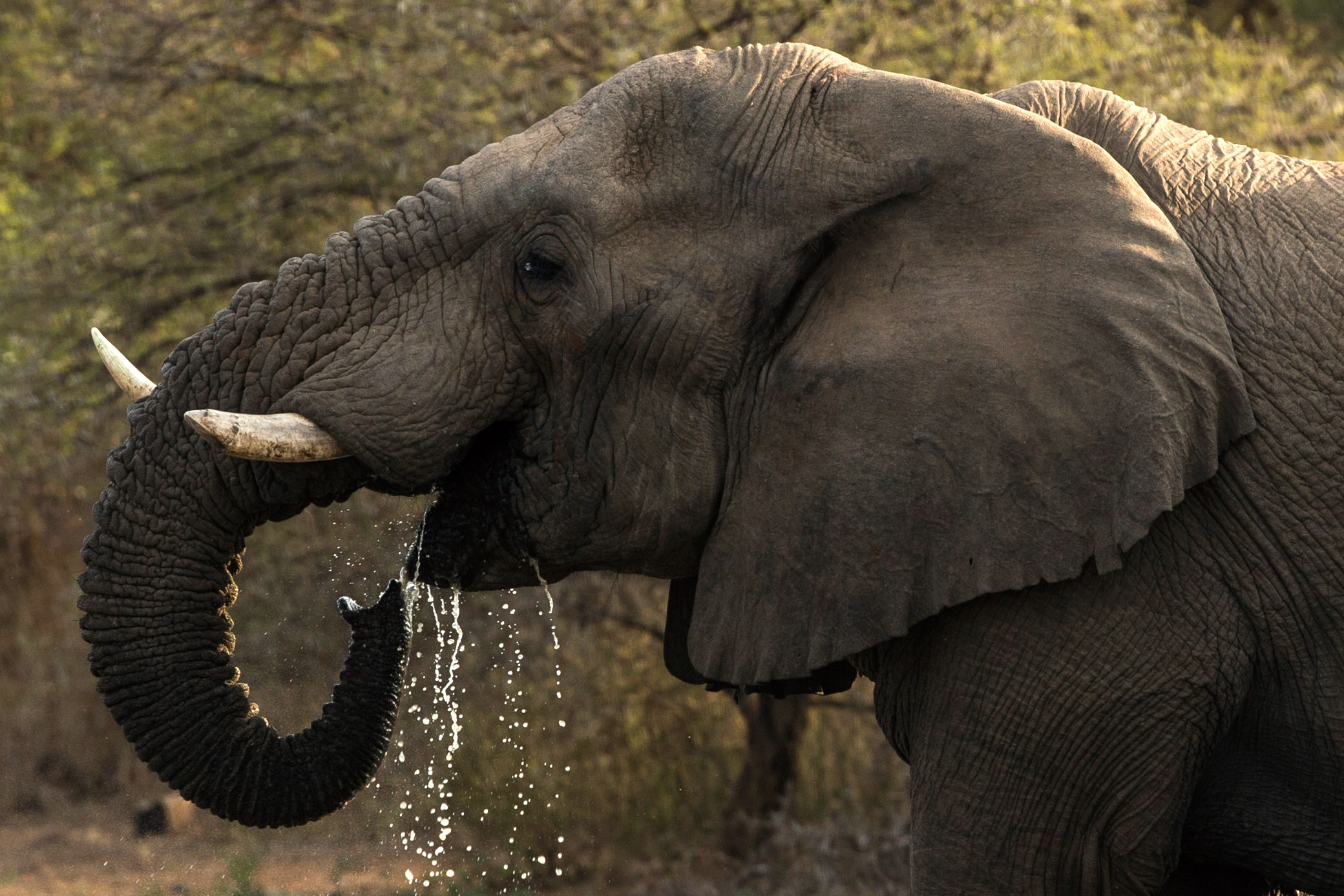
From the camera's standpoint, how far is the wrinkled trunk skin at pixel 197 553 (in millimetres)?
3174

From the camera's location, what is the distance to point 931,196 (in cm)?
299

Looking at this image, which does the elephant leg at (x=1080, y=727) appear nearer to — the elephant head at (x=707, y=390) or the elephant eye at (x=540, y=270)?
the elephant head at (x=707, y=390)

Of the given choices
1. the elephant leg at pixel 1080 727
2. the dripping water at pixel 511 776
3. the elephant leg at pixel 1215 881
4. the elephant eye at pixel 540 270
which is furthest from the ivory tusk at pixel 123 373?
the dripping water at pixel 511 776

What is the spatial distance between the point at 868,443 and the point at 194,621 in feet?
4.76

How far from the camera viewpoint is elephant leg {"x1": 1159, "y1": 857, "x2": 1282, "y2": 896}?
3.38 metres

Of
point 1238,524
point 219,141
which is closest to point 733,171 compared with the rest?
point 1238,524

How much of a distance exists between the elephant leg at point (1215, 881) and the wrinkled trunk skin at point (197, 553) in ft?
6.41

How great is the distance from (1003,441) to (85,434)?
6.01 m

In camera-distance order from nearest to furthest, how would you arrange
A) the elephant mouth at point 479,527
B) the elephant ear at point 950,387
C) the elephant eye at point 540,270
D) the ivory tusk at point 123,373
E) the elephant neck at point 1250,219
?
the elephant ear at point 950,387 → the elephant neck at point 1250,219 → the elephant eye at point 540,270 → the elephant mouth at point 479,527 → the ivory tusk at point 123,373

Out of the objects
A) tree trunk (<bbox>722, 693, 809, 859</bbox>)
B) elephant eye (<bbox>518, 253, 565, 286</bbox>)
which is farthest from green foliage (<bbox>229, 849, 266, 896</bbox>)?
elephant eye (<bbox>518, 253, 565, 286</bbox>)

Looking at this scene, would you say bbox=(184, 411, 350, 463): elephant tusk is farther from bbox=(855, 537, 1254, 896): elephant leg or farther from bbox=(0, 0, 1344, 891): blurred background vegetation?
bbox=(0, 0, 1344, 891): blurred background vegetation

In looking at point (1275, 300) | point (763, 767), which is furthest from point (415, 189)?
point (1275, 300)

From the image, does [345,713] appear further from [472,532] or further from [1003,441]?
[1003,441]

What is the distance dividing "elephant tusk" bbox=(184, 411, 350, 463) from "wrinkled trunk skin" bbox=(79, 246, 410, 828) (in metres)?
0.13
